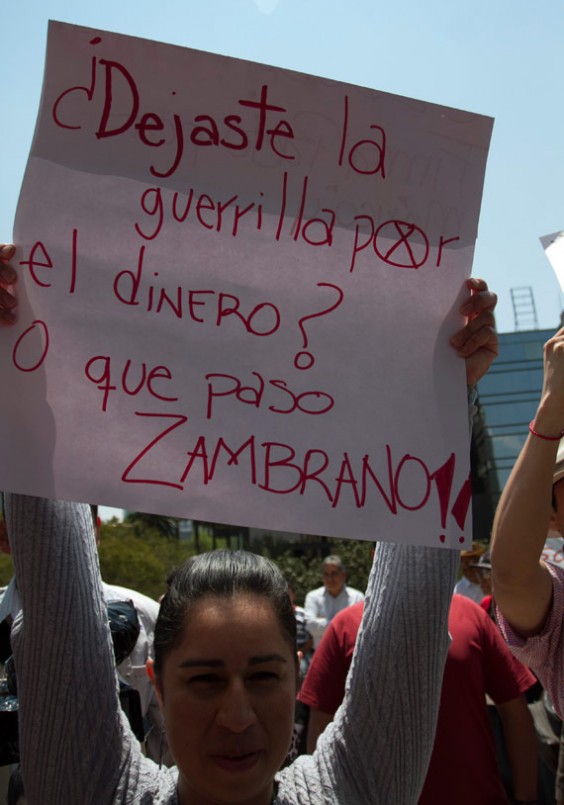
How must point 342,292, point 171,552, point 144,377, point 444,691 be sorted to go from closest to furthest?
1. point 144,377
2. point 342,292
3. point 444,691
4. point 171,552

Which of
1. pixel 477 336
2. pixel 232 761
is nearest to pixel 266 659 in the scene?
pixel 232 761

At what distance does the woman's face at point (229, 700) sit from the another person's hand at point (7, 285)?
0.63 metres

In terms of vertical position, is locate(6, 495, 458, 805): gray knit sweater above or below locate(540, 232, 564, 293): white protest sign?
below

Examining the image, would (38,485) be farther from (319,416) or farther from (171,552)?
(171,552)

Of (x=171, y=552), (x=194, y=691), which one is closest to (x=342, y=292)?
(x=194, y=691)

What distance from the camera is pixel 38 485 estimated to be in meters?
1.47

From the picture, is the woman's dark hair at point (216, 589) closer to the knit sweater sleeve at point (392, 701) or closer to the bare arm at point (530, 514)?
the knit sweater sleeve at point (392, 701)

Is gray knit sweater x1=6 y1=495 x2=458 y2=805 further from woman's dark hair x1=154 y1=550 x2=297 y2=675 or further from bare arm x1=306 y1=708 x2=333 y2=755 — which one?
bare arm x1=306 y1=708 x2=333 y2=755

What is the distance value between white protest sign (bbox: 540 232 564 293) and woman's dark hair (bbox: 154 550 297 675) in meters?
1.00

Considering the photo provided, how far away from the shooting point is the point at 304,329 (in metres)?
Answer: 1.63

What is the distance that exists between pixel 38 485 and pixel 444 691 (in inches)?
82.2

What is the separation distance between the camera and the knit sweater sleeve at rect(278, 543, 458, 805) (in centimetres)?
151

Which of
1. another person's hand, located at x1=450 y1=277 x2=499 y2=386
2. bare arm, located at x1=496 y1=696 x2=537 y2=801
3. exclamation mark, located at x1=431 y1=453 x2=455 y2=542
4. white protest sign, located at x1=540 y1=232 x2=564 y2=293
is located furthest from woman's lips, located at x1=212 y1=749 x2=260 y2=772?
bare arm, located at x1=496 y1=696 x2=537 y2=801

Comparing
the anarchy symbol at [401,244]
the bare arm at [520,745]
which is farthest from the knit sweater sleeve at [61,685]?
the bare arm at [520,745]
